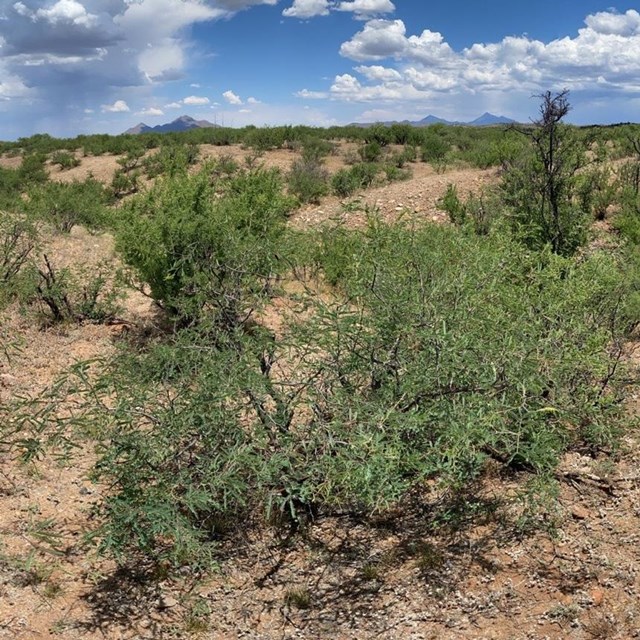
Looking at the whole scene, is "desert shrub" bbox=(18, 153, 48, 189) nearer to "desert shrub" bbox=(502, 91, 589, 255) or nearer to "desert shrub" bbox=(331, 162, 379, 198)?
"desert shrub" bbox=(331, 162, 379, 198)

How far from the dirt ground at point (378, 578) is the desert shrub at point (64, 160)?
2886cm

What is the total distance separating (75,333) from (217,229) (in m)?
2.78

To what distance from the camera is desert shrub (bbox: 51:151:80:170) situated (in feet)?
104

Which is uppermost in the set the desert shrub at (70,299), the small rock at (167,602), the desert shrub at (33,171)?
the desert shrub at (33,171)

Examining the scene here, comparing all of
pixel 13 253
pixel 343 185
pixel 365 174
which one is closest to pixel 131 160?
pixel 365 174

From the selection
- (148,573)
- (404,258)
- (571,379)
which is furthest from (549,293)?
(148,573)

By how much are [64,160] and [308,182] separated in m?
17.1

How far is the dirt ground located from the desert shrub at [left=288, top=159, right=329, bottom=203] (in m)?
15.0

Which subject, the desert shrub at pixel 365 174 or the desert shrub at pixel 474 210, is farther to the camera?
the desert shrub at pixel 365 174

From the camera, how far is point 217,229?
904 cm

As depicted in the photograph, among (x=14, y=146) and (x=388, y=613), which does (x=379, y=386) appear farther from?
(x=14, y=146)

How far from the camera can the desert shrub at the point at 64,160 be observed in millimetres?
31641

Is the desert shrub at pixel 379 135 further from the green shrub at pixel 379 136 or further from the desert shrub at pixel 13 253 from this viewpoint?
the desert shrub at pixel 13 253

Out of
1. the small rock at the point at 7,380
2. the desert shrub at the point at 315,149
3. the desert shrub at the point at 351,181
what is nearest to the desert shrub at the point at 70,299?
the small rock at the point at 7,380
